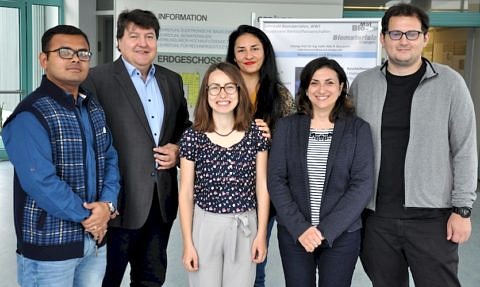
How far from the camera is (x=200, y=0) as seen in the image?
19.0ft

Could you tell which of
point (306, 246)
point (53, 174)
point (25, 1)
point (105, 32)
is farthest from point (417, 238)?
point (25, 1)

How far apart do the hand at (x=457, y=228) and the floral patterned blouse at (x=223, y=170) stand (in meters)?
0.88

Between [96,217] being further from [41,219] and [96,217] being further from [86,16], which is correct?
[86,16]

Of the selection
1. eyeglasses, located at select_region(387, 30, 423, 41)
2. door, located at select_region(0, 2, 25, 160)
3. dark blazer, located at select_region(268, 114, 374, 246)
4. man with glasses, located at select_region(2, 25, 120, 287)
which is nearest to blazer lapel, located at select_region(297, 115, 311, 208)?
dark blazer, located at select_region(268, 114, 374, 246)

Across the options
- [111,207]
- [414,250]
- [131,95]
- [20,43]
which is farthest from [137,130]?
[20,43]

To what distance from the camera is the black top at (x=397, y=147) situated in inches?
80.8

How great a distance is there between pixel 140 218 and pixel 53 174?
26.7 inches

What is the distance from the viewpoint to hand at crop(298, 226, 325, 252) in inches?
76.4

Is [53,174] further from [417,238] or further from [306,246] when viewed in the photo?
[417,238]

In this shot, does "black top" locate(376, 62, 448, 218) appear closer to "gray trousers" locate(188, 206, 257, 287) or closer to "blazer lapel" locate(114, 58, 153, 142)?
"gray trousers" locate(188, 206, 257, 287)

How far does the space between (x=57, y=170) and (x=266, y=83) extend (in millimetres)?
1186

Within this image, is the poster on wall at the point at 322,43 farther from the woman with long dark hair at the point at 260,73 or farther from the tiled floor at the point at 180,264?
the tiled floor at the point at 180,264

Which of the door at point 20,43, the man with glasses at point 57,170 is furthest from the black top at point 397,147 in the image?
the door at point 20,43

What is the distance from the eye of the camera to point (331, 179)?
6.50 ft
